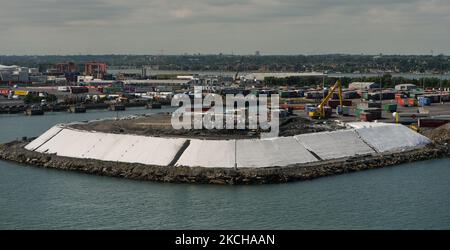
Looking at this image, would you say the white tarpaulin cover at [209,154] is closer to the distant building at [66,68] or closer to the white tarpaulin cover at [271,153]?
the white tarpaulin cover at [271,153]

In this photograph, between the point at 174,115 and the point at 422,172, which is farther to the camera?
the point at 174,115

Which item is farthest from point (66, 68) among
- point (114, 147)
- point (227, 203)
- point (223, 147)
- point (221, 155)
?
point (227, 203)

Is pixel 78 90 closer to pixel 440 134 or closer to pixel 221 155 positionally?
pixel 440 134

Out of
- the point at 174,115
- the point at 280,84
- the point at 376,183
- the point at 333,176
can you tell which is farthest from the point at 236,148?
the point at 280,84

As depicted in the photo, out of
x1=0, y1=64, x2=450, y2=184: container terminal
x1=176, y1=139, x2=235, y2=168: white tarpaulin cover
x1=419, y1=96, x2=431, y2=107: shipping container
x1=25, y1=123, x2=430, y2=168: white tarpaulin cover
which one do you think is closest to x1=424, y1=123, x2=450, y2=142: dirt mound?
x1=0, y1=64, x2=450, y2=184: container terminal

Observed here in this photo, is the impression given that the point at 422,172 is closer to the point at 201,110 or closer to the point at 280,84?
the point at 201,110
